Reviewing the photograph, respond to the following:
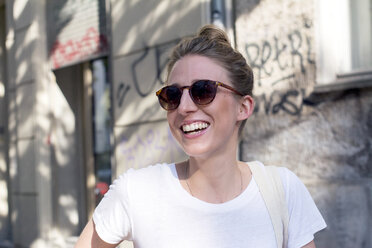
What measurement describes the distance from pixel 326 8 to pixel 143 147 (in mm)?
2429

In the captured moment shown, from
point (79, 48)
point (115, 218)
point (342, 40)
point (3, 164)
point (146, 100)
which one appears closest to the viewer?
point (115, 218)

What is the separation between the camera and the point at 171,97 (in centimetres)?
178

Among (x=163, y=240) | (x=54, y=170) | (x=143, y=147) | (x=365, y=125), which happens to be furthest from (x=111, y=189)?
(x=54, y=170)

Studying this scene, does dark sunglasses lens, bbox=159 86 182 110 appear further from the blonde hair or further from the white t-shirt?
Result: the white t-shirt

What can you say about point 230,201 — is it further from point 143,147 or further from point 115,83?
point 115,83

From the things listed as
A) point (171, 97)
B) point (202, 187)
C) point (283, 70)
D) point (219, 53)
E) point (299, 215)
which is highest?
point (283, 70)

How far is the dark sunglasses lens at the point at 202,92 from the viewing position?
5.63 ft

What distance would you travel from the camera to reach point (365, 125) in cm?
357

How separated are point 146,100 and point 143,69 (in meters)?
0.36

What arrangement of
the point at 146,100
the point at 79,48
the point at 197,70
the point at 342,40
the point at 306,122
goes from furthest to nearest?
1. the point at 79,48
2. the point at 146,100
3. the point at 342,40
4. the point at 306,122
5. the point at 197,70

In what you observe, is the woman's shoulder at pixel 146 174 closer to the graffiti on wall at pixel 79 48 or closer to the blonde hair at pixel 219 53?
the blonde hair at pixel 219 53

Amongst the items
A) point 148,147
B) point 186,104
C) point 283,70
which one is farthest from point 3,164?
point 186,104

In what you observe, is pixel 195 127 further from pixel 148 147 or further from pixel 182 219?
pixel 148 147

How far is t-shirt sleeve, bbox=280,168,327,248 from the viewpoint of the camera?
1718mm
